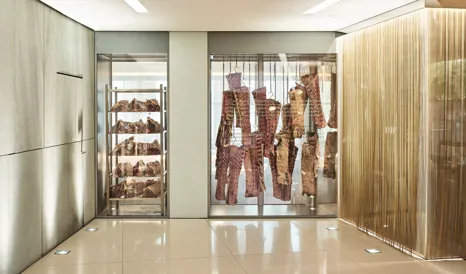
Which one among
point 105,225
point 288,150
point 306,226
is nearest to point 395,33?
point 288,150

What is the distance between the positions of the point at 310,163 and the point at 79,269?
3594mm

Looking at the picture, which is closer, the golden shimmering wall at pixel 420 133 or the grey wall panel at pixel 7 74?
the grey wall panel at pixel 7 74

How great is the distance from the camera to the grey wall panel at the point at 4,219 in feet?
14.3

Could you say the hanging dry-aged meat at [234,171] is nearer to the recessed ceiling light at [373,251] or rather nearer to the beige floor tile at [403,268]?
the recessed ceiling light at [373,251]

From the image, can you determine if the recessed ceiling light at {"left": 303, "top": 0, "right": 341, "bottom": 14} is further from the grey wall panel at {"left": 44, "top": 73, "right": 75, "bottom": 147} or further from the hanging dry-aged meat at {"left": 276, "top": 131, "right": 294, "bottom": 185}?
the grey wall panel at {"left": 44, "top": 73, "right": 75, "bottom": 147}

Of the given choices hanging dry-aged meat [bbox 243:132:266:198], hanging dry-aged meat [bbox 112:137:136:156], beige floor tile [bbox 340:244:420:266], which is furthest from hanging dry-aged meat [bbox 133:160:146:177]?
beige floor tile [bbox 340:244:420:266]

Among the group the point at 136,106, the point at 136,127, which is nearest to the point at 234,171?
the point at 136,127

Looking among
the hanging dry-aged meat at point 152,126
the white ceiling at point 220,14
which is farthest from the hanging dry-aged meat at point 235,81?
the hanging dry-aged meat at point 152,126

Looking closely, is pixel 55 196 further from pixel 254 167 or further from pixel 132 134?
pixel 254 167

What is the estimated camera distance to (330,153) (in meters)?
7.33

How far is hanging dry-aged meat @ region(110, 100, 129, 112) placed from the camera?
7.30m

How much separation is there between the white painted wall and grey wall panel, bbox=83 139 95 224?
3.57 ft

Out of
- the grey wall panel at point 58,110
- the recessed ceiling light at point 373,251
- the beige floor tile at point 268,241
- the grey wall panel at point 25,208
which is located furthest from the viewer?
the beige floor tile at point 268,241

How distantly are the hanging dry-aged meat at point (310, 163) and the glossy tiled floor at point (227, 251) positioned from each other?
56 centimetres
